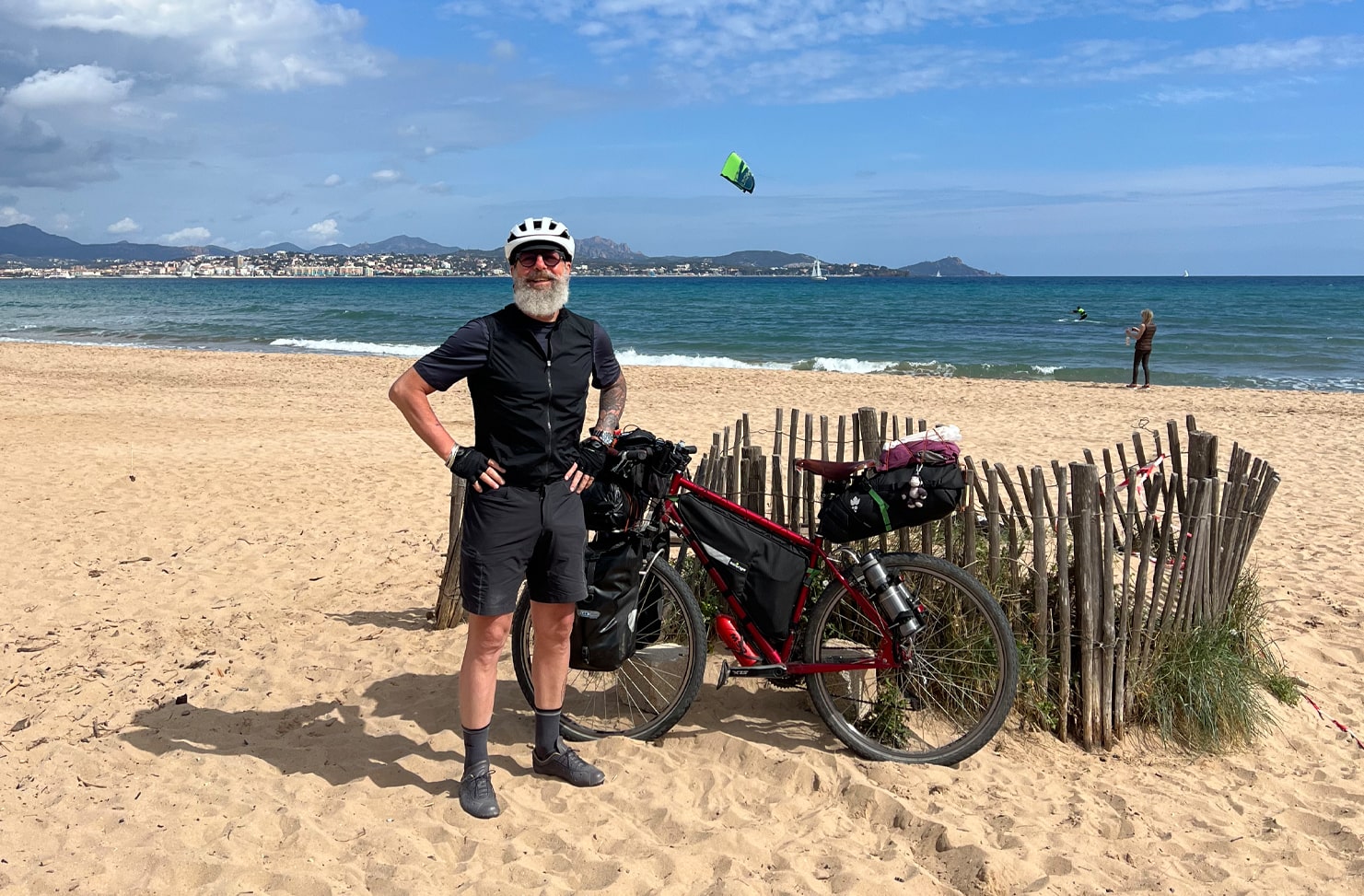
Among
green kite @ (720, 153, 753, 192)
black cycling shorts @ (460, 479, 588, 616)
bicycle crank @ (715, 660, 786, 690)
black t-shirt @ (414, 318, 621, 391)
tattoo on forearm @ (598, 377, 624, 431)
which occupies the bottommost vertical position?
bicycle crank @ (715, 660, 786, 690)

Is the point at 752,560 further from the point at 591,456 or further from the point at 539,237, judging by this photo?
the point at 539,237

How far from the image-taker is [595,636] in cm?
378

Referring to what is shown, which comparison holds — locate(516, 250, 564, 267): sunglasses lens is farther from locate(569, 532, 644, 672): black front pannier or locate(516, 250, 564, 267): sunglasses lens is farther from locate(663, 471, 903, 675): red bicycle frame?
locate(569, 532, 644, 672): black front pannier

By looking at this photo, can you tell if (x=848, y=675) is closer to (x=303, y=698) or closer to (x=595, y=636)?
(x=595, y=636)

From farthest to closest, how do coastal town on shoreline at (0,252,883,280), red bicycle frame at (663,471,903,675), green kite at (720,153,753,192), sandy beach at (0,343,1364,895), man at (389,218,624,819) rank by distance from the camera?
1. coastal town on shoreline at (0,252,883,280)
2. green kite at (720,153,753,192)
3. red bicycle frame at (663,471,903,675)
4. man at (389,218,624,819)
5. sandy beach at (0,343,1364,895)

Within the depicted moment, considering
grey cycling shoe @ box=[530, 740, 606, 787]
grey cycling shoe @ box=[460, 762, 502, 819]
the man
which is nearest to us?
the man

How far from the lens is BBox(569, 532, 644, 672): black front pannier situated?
12.4 ft

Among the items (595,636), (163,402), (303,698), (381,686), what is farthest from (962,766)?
(163,402)

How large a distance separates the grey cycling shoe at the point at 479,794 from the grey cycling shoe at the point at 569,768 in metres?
0.24

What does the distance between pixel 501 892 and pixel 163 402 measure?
588 inches

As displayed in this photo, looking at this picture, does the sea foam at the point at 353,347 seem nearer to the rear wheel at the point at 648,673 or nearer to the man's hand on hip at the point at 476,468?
the rear wheel at the point at 648,673

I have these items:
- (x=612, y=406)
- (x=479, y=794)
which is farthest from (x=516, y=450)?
(x=479, y=794)

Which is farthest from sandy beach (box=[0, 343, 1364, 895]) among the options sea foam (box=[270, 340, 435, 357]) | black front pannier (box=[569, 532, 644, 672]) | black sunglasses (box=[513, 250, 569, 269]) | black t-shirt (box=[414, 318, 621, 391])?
sea foam (box=[270, 340, 435, 357])

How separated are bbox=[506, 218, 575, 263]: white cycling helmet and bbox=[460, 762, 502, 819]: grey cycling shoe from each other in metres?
1.83
